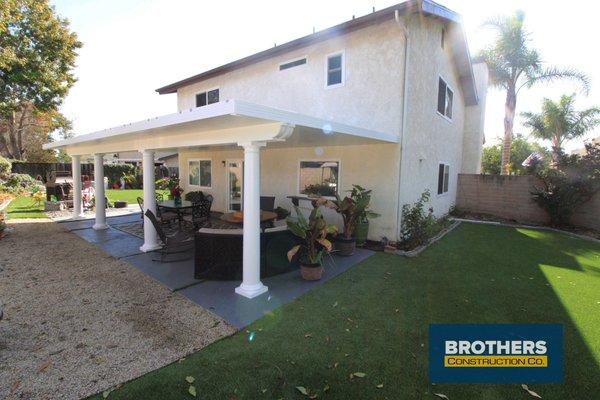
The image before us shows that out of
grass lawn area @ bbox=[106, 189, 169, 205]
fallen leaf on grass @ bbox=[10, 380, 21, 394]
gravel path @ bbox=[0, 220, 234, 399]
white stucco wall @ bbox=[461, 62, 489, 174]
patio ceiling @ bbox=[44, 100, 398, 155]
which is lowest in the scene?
fallen leaf on grass @ bbox=[10, 380, 21, 394]

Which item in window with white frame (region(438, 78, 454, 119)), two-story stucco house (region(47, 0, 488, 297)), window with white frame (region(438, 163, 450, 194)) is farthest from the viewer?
window with white frame (region(438, 163, 450, 194))

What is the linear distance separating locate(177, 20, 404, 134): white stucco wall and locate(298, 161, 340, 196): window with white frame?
1.52 metres

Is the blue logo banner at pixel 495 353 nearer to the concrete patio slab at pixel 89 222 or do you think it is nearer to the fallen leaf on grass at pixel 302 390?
the fallen leaf on grass at pixel 302 390

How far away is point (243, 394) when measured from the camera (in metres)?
3.20

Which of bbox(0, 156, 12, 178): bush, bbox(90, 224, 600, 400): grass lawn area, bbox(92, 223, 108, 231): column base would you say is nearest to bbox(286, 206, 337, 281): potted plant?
bbox(90, 224, 600, 400): grass lawn area

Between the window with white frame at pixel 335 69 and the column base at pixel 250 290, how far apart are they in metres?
Result: 6.88

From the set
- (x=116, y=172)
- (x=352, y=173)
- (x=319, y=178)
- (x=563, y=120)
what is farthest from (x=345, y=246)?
(x=116, y=172)

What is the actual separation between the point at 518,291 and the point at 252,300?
200 inches

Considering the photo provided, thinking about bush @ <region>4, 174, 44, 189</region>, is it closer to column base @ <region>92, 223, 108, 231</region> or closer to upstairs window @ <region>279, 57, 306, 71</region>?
column base @ <region>92, 223, 108, 231</region>

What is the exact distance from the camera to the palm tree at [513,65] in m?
17.8

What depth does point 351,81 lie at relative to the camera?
9.34 m

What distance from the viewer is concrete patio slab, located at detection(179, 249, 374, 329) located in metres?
4.86

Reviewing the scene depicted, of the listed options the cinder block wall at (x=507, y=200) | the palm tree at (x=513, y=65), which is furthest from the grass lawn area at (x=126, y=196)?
the palm tree at (x=513, y=65)

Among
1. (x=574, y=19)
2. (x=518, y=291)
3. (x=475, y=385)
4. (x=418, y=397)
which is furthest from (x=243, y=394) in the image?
(x=574, y=19)
